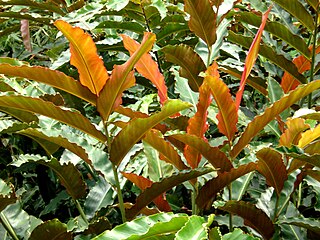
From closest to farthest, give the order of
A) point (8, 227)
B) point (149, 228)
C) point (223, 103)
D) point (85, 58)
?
point (149, 228)
point (85, 58)
point (223, 103)
point (8, 227)

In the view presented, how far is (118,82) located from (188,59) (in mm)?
383

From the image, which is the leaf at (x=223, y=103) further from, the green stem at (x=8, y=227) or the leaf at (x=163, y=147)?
the green stem at (x=8, y=227)

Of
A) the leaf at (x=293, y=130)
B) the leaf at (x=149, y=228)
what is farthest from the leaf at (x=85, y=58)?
the leaf at (x=293, y=130)

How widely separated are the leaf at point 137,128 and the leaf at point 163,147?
0.06 metres

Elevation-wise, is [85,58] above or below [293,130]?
above

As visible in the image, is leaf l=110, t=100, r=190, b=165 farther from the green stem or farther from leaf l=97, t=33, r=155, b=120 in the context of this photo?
the green stem

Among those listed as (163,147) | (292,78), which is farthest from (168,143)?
(292,78)

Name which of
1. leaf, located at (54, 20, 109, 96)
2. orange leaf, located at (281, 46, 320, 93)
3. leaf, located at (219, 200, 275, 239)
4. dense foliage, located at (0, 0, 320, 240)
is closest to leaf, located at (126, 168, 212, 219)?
dense foliage, located at (0, 0, 320, 240)

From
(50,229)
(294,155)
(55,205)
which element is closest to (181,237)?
(294,155)

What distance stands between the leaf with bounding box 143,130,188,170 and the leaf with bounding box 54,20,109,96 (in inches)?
5.6

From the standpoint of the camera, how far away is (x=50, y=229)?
3.72 ft

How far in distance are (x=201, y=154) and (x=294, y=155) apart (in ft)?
0.68

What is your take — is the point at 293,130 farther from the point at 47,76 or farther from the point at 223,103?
the point at 47,76

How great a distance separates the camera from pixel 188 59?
4.43ft
